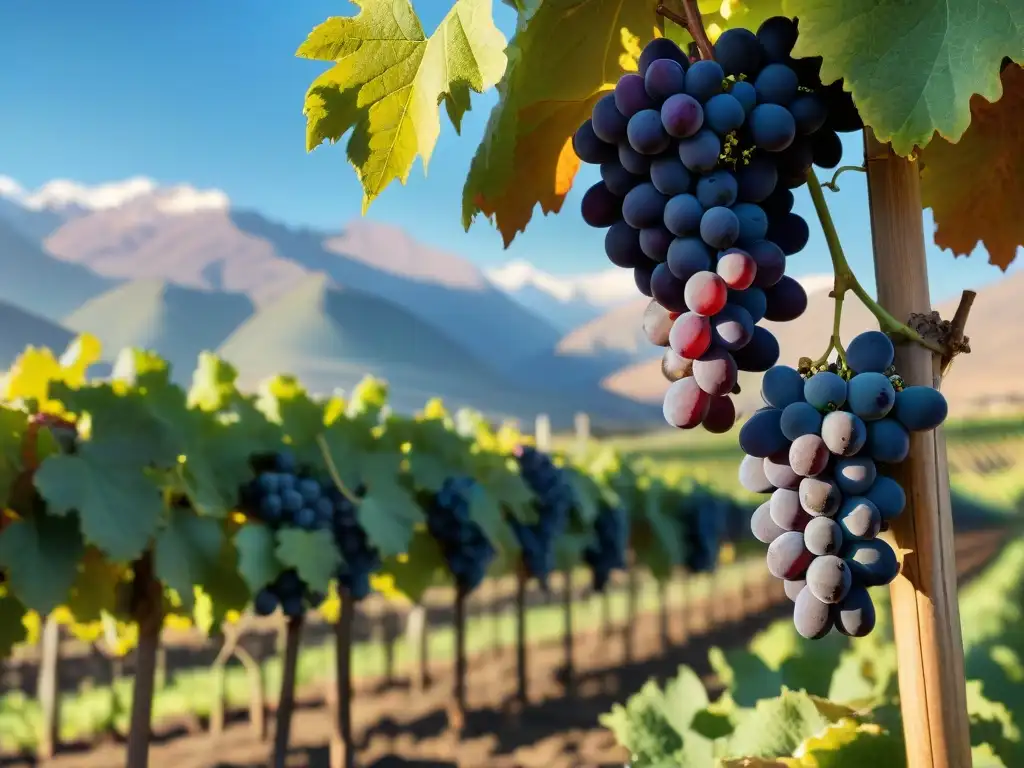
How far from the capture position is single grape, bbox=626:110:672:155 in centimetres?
88

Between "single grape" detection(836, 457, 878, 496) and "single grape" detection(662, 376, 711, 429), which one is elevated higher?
"single grape" detection(662, 376, 711, 429)

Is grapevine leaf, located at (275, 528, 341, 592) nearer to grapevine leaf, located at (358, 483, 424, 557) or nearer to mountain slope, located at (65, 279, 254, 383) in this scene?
grapevine leaf, located at (358, 483, 424, 557)

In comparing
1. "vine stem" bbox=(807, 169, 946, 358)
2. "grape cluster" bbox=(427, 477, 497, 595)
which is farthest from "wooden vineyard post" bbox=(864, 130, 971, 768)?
"grape cluster" bbox=(427, 477, 497, 595)

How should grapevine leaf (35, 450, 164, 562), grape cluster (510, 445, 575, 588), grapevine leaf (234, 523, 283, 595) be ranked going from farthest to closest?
grape cluster (510, 445, 575, 588), grapevine leaf (234, 523, 283, 595), grapevine leaf (35, 450, 164, 562)

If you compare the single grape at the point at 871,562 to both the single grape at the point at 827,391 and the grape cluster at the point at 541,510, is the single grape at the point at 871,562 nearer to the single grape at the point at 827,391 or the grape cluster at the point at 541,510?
the single grape at the point at 827,391

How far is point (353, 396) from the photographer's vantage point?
4.27 m

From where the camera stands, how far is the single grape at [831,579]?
2.83 ft

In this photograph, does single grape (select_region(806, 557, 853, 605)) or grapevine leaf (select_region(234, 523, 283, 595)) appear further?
grapevine leaf (select_region(234, 523, 283, 595))

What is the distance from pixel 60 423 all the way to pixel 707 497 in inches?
375

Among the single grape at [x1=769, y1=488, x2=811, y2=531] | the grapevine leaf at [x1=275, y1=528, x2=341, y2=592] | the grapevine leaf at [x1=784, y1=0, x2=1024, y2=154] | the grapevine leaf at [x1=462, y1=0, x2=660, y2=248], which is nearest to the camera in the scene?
the grapevine leaf at [x1=784, y1=0, x2=1024, y2=154]

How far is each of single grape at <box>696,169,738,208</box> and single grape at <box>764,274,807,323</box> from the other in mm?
123

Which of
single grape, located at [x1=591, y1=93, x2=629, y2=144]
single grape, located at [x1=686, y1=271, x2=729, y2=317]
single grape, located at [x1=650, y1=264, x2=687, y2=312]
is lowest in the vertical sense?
single grape, located at [x1=686, y1=271, x2=729, y2=317]

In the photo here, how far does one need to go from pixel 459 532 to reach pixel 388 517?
42.8 inches

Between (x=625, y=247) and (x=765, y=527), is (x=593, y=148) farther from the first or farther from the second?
(x=765, y=527)
